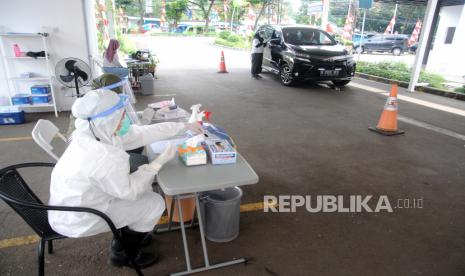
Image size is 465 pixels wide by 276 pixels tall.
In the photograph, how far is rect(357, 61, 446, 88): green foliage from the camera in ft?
30.9

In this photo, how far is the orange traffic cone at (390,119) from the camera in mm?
5152

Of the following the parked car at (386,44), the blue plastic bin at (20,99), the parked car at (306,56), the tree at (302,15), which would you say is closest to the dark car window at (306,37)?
the parked car at (306,56)

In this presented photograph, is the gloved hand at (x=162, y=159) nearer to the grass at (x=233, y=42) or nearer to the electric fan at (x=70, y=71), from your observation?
the electric fan at (x=70, y=71)

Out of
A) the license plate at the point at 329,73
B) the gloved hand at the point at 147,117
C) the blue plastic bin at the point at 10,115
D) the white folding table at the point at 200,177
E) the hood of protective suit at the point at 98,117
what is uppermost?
the hood of protective suit at the point at 98,117

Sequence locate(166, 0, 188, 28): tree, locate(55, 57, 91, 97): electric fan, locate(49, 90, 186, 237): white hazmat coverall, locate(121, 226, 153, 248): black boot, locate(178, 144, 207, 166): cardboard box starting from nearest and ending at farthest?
locate(49, 90, 186, 237): white hazmat coverall → locate(178, 144, 207, 166): cardboard box → locate(121, 226, 153, 248): black boot → locate(55, 57, 91, 97): electric fan → locate(166, 0, 188, 28): tree

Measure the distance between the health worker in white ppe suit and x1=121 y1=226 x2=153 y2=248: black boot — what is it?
0.98 feet

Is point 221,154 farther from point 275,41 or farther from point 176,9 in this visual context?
point 176,9

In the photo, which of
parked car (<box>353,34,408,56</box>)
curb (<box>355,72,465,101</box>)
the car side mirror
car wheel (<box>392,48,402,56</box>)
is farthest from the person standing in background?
car wheel (<box>392,48,402,56</box>)

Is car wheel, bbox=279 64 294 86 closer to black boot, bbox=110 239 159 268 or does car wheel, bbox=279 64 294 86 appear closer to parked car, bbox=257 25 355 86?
parked car, bbox=257 25 355 86

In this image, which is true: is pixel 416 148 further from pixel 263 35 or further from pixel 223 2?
pixel 223 2

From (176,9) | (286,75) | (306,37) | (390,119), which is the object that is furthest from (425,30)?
(176,9)

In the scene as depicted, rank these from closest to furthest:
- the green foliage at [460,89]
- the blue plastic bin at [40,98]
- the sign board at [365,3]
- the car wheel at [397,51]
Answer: the blue plastic bin at [40,98], the green foliage at [460,89], the sign board at [365,3], the car wheel at [397,51]

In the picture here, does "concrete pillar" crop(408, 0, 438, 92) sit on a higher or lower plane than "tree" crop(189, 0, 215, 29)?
lower

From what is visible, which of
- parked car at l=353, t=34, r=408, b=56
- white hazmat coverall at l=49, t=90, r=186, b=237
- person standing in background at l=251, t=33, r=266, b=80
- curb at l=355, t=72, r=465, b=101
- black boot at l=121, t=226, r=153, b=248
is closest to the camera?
white hazmat coverall at l=49, t=90, r=186, b=237
